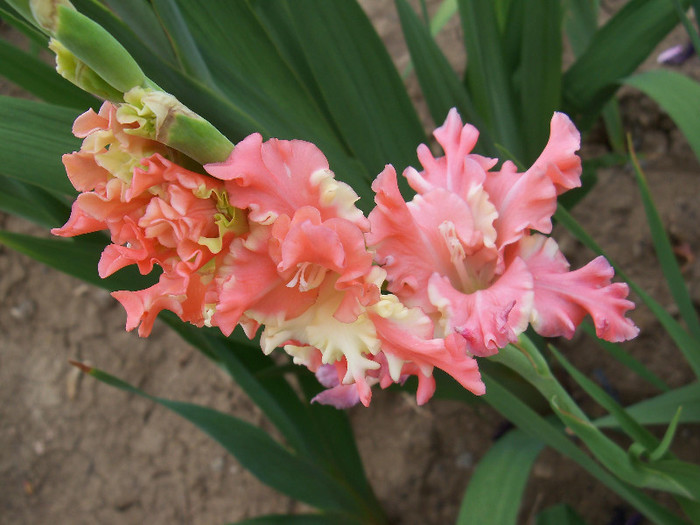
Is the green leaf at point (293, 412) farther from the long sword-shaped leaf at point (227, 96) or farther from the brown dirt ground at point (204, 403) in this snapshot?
the long sword-shaped leaf at point (227, 96)

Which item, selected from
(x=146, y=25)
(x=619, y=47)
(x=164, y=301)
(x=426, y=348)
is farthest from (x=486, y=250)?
(x=619, y=47)

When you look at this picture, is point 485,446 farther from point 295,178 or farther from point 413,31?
point 295,178

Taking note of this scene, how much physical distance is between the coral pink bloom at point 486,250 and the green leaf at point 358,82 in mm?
333

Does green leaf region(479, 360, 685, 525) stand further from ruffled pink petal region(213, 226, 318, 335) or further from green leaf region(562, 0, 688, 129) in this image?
green leaf region(562, 0, 688, 129)

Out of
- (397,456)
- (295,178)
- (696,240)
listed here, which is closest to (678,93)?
(696,240)

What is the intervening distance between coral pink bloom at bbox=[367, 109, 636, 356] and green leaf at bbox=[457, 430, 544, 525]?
0.36m

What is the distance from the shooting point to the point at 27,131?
25.1 inches

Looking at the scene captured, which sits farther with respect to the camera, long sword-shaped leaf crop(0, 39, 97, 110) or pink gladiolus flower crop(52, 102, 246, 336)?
long sword-shaped leaf crop(0, 39, 97, 110)

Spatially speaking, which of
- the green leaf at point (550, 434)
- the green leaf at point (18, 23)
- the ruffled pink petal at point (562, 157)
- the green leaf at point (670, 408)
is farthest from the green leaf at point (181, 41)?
the green leaf at point (670, 408)

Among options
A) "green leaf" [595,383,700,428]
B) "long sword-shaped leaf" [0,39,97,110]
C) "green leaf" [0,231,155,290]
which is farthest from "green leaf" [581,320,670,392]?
"long sword-shaped leaf" [0,39,97,110]

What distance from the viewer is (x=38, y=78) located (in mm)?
766

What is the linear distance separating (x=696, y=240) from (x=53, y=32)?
1.28 m

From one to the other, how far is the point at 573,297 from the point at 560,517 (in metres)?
0.58

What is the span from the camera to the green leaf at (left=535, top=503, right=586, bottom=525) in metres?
0.96
